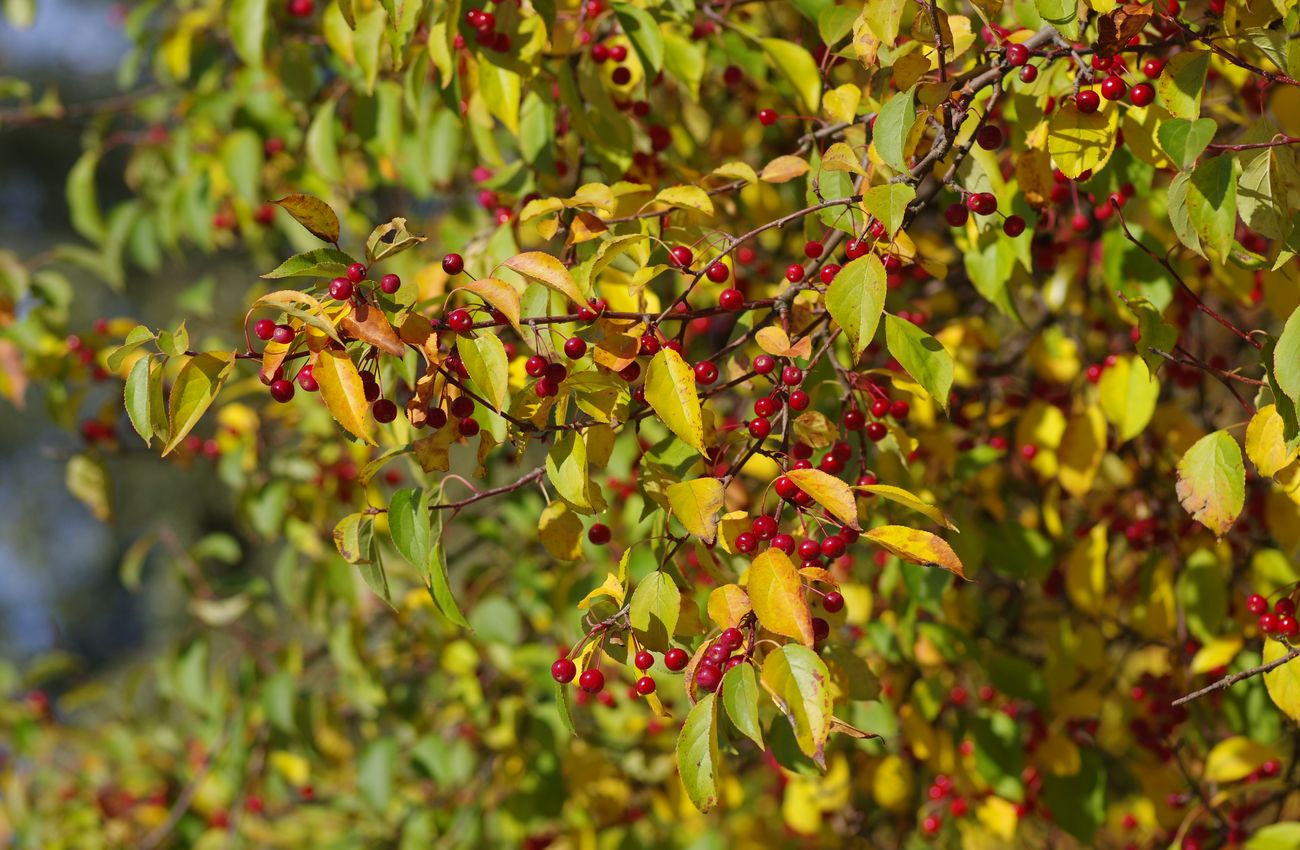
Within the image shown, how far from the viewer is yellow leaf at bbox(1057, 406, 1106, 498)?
193 centimetres

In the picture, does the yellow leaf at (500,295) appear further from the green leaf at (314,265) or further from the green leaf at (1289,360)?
the green leaf at (1289,360)

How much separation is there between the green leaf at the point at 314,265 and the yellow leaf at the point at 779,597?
0.50 meters

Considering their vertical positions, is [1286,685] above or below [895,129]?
below

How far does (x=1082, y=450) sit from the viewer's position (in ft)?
6.37

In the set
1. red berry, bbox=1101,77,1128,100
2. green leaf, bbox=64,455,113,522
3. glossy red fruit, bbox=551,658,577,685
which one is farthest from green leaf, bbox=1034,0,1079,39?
green leaf, bbox=64,455,113,522

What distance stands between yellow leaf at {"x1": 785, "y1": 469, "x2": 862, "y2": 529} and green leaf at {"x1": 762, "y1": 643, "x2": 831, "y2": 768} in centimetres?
14

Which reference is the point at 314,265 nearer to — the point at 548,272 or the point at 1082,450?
the point at 548,272

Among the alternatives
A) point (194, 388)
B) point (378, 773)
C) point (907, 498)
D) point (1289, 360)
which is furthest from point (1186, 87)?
point (378, 773)

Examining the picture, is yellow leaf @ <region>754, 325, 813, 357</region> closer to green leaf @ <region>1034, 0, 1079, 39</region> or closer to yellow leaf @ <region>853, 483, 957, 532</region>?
yellow leaf @ <region>853, 483, 957, 532</region>

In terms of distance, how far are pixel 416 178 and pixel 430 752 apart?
4.15 ft

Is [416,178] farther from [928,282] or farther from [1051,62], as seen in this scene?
[1051,62]

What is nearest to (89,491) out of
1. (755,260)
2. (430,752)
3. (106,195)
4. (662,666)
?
(430,752)

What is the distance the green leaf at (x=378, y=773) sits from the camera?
8.05 ft

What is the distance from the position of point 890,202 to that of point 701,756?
56 centimetres
